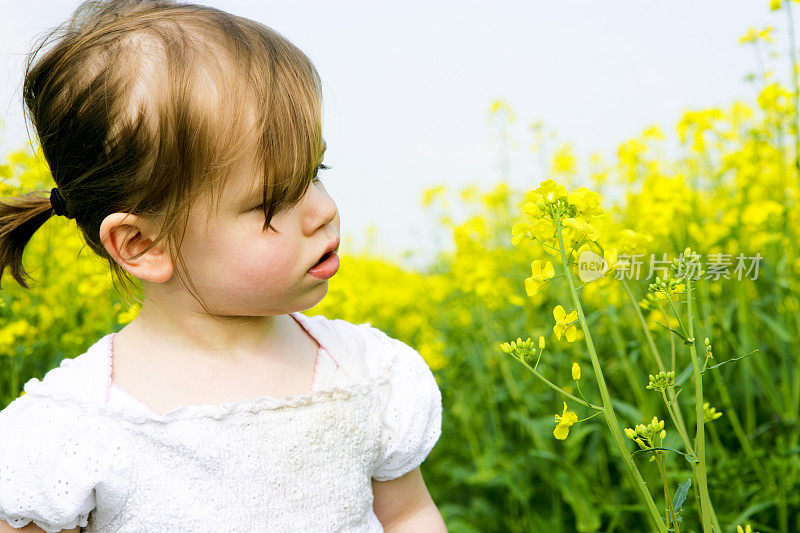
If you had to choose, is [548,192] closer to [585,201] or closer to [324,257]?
[585,201]

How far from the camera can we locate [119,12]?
1.32 meters

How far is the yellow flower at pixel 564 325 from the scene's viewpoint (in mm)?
1085

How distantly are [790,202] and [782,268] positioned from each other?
1.56 ft

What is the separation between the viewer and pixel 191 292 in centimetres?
125

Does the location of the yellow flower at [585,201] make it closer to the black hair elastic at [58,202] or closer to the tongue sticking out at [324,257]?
the tongue sticking out at [324,257]

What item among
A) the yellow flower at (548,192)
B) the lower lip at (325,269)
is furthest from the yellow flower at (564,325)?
the lower lip at (325,269)

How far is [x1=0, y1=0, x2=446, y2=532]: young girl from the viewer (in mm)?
1164

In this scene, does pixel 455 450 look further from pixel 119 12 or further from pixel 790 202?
pixel 119 12

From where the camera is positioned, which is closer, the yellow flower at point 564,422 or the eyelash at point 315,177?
the yellow flower at point 564,422

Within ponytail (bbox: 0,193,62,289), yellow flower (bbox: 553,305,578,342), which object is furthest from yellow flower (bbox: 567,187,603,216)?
ponytail (bbox: 0,193,62,289)

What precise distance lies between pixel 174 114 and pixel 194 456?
1.73 feet

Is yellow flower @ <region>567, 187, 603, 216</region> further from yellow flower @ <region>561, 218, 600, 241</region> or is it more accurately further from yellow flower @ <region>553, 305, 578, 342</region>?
yellow flower @ <region>553, 305, 578, 342</region>

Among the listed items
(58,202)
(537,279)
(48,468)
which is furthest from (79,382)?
(537,279)

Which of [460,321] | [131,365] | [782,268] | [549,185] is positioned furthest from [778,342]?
[131,365]
